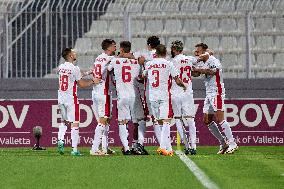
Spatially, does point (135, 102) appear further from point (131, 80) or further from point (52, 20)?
point (52, 20)

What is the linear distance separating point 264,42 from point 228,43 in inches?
37.9

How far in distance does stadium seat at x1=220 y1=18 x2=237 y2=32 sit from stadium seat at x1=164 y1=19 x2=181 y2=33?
1137 mm

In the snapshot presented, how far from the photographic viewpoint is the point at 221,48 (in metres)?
23.4

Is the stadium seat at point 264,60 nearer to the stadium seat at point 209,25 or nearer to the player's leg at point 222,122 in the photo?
the stadium seat at point 209,25

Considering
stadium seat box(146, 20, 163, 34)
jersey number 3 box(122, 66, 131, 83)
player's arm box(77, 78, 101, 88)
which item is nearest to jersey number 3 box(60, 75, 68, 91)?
player's arm box(77, 78, 101, 88)

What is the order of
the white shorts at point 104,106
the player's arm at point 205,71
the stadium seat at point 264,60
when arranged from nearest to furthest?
the white shorts at point 104,106 → the player's arm at point 205,71 → the stadium seat at point 264,60

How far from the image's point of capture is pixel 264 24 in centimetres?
2298

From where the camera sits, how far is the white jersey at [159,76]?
1552 cm

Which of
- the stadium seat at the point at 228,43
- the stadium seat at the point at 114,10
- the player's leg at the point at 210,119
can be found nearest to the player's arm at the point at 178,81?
the player's leg at the point at 210,119

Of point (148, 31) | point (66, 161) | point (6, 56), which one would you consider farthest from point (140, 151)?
point (148, 31)

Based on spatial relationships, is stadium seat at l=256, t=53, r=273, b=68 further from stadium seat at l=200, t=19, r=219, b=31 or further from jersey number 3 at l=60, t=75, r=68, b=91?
jersey number 3 at l=60, t=75, r=68, b=91

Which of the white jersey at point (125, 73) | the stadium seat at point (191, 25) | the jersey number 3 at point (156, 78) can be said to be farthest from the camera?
the stadium seat at point (191, 25)

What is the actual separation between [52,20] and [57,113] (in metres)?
2.49

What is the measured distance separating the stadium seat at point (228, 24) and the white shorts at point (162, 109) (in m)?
7.56
